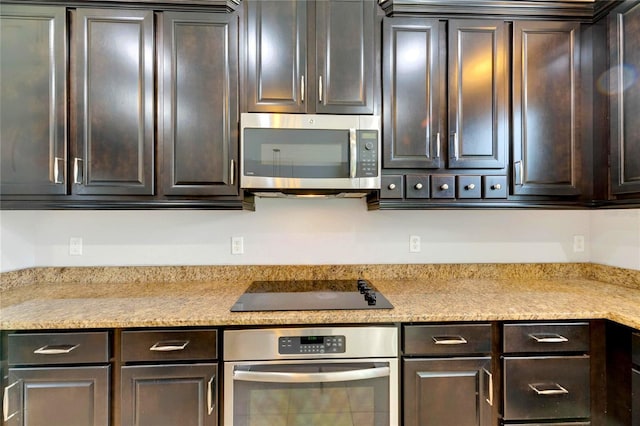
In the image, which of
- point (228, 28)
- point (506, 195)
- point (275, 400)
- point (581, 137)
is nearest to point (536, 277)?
point (506, 195)

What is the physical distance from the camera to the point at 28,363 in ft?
4.11

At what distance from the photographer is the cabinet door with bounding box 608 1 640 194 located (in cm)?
151

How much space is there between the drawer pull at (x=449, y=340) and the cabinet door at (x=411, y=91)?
2.77ft

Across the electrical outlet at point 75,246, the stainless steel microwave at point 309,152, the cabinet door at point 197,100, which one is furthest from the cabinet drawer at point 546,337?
the electrical outlet at point 75,246

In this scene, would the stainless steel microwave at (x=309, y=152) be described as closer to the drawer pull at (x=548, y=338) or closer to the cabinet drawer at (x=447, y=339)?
the cabinet drawer at (x=447, y=339)

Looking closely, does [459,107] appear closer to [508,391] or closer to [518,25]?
[518,25]

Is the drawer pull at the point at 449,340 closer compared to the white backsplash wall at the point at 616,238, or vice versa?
the drawer pull at the point at 449,340

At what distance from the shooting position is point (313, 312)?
1337 millimetres

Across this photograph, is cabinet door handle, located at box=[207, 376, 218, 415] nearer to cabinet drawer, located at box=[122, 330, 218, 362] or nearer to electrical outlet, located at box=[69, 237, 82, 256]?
cabinet drawer, located at box=[122, 330, 218, 362]

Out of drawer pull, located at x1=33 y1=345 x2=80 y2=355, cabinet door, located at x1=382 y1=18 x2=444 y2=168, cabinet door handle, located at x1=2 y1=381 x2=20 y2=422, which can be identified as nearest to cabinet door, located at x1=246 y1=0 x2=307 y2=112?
cabinet door, located at x1=382 y1=18 x2=444 y2=168

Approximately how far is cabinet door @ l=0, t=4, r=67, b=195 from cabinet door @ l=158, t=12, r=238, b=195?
0.50 m

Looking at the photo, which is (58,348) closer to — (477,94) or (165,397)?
(165,397)

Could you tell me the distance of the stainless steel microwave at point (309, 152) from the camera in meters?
1.55

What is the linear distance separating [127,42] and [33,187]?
86 centimetres
